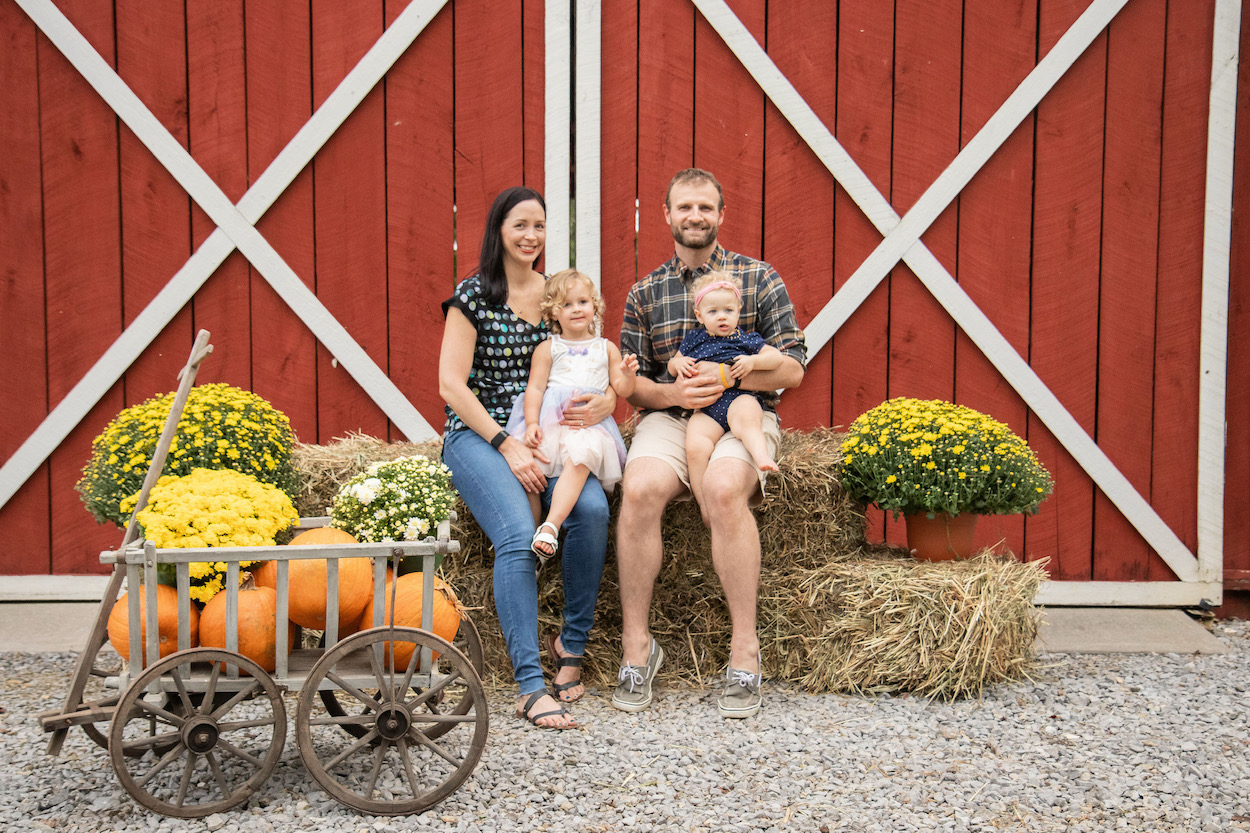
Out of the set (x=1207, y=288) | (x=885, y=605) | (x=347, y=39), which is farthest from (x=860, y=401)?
(x=347, y=39)

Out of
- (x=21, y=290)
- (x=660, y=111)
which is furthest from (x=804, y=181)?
(x=21, y=290)

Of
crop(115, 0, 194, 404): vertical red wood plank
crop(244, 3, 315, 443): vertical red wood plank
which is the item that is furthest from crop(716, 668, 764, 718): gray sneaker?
crop(115, 0, 194, 404): vertical red wood plank

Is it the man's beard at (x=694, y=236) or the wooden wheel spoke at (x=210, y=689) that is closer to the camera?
the wooden wheel spoke at (x=210, y=689)

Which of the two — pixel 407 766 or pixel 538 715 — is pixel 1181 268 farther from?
pixel 407 766

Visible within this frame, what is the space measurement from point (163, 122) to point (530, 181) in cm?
160

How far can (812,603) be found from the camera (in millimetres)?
3125

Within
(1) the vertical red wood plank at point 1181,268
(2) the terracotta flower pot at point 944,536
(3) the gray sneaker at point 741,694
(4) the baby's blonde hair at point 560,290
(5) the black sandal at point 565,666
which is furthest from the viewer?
(1) the vertical red wood plank at point 1181,268

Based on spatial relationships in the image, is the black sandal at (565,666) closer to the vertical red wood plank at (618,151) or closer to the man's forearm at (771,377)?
the man's forearm at (771,377)

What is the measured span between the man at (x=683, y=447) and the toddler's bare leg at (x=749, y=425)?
0.12 feet

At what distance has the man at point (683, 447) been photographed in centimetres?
291

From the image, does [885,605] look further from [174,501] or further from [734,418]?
[174,501]

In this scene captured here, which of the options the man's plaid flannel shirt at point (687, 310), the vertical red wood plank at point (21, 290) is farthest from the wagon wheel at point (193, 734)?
the vertical red wood plank at point (21, 290)

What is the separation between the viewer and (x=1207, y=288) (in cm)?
395

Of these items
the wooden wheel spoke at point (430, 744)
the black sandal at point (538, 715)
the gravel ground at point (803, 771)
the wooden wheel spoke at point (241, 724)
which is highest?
the wooden wheel spoke at point (241, 724)
